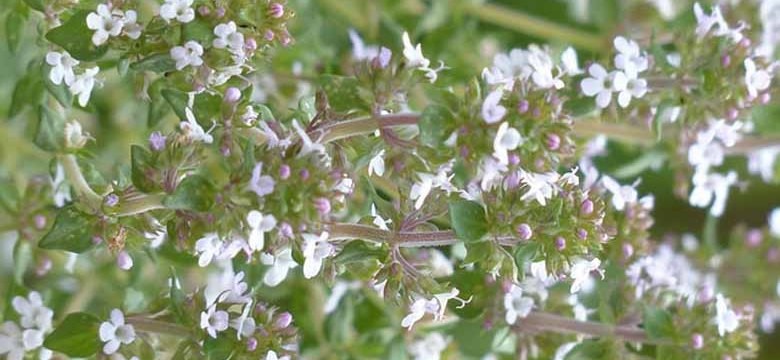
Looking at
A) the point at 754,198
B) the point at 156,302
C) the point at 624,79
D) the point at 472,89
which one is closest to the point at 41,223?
the point at 156,302

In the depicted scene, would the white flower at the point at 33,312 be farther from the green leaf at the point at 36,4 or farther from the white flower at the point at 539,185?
the white flower at the point at 539,185

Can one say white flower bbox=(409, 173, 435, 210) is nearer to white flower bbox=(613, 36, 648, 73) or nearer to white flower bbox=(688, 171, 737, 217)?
white flower bbox=(613, 36, 648, 73)

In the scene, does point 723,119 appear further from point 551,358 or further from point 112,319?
point 112,319

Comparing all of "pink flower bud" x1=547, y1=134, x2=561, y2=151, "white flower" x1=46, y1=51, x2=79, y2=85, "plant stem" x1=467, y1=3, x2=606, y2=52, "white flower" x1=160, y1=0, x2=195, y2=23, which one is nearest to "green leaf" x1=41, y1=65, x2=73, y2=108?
"white flower" x1=46, y1=51, x2=79, y2=85

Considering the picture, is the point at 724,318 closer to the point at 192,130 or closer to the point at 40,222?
the point at 192,130

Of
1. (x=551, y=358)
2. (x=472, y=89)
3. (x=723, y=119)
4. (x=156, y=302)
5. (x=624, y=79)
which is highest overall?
(x=472, y=89)

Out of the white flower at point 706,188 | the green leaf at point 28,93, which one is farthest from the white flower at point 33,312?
the white flower at point 706,188
